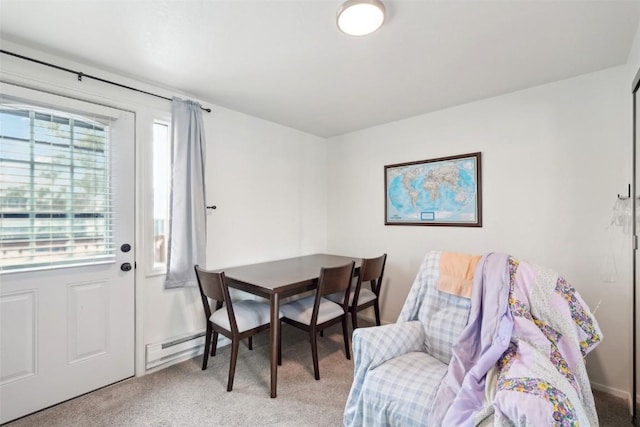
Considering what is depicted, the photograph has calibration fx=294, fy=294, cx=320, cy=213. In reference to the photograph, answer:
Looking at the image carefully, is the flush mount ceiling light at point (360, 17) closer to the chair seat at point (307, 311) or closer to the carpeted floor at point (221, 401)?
the chair seat at point (307, 311)

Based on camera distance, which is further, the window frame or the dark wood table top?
the window frame

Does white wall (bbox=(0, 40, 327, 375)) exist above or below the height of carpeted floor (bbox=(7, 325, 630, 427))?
above

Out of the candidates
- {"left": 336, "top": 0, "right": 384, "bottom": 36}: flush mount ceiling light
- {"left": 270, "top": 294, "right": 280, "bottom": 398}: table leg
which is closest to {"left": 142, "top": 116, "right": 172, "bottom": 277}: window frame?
{"left": 270, "top": 294, "right": 280, "bottom": 398}: table leg

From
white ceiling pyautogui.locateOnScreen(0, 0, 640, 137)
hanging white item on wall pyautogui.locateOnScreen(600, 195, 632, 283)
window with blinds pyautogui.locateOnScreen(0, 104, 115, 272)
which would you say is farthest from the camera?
hanging white item on wall pyautogui.locateOnScreen(600, 195, 632, 283)

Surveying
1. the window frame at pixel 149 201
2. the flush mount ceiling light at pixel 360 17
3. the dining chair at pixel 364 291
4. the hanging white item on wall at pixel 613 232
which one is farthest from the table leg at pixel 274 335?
the hanging white item on wall at pixel 613 232

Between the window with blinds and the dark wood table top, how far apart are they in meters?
0.93

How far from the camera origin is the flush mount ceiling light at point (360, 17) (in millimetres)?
1369

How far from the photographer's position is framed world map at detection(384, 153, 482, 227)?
2613 mm

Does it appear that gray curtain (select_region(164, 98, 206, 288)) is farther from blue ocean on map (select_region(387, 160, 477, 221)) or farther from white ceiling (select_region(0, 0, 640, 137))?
blue ocean on map (select_region(387, 160, 477, 221))

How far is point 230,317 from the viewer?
2.01 metres

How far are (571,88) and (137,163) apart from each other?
3267 millimetres

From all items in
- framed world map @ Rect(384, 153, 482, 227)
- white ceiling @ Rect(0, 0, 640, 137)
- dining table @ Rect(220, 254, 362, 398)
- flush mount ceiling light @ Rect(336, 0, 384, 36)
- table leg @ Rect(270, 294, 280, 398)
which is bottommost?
table leg @ Rect(270, 294, 280, 398)

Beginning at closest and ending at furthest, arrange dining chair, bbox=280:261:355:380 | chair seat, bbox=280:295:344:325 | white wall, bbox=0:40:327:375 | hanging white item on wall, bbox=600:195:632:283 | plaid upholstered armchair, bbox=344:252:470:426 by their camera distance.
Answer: plaid upholstered armchair, bbox=344:252:470:426
hanging white item on wall, bbox=600:195:632:283
white wall, bbox=0:40:327:375
dining chair, bbox=280:261:355:380
chair seat, bbox=280:295:344:325

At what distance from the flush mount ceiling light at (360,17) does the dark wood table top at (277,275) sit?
163 centimetres
